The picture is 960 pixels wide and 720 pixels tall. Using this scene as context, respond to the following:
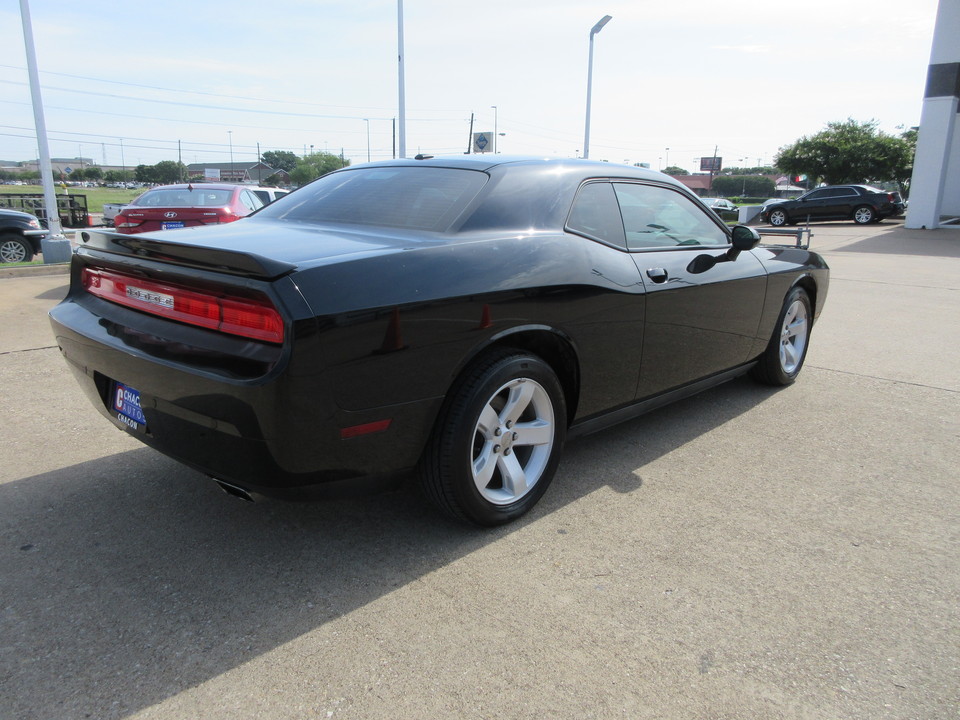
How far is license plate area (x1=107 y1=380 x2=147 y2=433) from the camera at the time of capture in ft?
8.59

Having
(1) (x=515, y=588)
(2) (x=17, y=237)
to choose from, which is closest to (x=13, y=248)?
(2) (x=17, y=237)

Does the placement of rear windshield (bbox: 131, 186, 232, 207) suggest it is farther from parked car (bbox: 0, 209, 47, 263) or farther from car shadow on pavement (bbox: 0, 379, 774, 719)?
car shadow on pavement (bbox: 0, 379, 774, 719)

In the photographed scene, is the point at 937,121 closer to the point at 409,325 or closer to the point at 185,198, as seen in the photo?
the point at 185,198

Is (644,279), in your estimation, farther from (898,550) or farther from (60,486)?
(60,486)

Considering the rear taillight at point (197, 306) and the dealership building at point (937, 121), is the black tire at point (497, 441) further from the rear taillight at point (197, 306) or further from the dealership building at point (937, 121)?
the dealership building at point (937, 121)

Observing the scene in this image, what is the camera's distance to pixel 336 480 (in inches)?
Result: 94.6

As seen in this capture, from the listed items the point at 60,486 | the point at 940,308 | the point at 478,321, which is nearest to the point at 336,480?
the point at 478,321

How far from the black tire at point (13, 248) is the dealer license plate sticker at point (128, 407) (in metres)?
10.6

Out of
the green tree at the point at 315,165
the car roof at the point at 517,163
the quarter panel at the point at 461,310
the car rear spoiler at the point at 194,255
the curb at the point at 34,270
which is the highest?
the green tree at the point at 315,165

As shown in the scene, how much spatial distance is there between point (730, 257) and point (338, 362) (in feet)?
8.93

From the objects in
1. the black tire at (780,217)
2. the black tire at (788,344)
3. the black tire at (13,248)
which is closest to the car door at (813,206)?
the black tire at (780,217)

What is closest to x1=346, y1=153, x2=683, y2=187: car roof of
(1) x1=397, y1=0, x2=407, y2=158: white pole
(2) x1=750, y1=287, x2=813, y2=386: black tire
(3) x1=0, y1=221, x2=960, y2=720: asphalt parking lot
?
(3) x1=0, y1=221, x2=960, y2=720: asphalt parking lot

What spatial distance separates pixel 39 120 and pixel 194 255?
471 inches

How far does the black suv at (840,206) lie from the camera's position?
25984 mm
